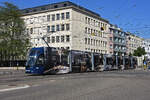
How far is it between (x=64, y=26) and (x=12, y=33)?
1499cm

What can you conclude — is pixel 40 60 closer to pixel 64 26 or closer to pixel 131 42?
pixel 64 26

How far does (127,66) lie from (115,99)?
43.5 metres

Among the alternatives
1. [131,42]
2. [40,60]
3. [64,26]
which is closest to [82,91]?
[40,60]

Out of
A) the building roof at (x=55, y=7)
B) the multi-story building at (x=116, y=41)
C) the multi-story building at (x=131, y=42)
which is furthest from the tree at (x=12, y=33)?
the multi-story building at (x=131, y=42)

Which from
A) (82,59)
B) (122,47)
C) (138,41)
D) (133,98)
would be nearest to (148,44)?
(138,41)

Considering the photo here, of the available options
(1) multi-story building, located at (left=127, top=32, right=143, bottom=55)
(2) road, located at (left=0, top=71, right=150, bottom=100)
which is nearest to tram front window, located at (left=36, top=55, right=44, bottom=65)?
(2) road, located at (left=0, top=71, right=150, bottom=100)

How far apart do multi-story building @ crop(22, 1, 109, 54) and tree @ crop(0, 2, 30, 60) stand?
5.70 m

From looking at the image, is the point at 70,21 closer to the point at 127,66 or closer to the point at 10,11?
the point at 10,11

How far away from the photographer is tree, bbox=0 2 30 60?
56281 mm

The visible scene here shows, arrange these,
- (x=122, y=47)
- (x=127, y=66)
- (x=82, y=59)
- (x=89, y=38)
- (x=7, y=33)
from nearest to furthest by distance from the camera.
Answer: (x=82, y=59) < (x=127, y=66) < (x=7, y=33) < (x=89, y=38) < (x=122, y=47)

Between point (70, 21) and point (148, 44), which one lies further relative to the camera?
point (148, 44)

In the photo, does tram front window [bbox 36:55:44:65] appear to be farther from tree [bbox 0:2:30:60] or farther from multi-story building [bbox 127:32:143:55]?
multi-story building [bbox 127:32:143:55]

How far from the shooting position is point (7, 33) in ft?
189

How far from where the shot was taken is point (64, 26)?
6675cm
